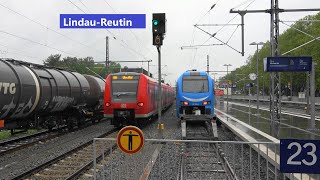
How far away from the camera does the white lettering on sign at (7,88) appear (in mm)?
11343

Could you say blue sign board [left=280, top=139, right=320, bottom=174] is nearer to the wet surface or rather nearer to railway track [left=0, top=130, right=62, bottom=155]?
the wet surface

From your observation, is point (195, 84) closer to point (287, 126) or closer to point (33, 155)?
point (287, 126)

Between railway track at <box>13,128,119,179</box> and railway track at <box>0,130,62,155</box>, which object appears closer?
railway track at <box>13,128,119,179</box>

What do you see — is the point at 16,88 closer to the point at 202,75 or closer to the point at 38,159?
the point at 38,159

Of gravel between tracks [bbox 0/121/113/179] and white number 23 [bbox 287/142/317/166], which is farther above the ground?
white number 23 [bbox 287/142/317/166]

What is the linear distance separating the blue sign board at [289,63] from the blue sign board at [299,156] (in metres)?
12.7

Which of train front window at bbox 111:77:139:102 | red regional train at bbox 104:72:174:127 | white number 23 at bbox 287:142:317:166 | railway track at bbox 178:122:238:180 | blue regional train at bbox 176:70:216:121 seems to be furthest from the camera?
blue regional train at bbox 176:70:216:121

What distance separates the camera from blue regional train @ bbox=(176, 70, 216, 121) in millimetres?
20312

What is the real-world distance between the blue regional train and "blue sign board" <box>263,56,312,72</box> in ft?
12.6

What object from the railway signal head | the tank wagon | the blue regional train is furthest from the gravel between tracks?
the blue regional train

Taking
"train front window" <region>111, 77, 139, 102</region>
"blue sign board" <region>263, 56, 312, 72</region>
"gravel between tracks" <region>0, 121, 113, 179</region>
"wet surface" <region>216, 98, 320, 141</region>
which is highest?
"blue sign board" <region>263, 56, 312, 72</region>

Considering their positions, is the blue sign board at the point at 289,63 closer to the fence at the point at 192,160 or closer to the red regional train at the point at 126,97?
the red regional train at the point at 126,97

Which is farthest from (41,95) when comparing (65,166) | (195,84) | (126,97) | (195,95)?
(195,84)

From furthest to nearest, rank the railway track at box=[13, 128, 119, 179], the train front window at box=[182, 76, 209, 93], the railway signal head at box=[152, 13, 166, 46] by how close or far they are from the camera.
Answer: the train front window at box=[182, 76, 209, 93] < the railway signal head at box=[152, 13, 166, 46] < the railway track at box=[13, 128, 119, 179]
